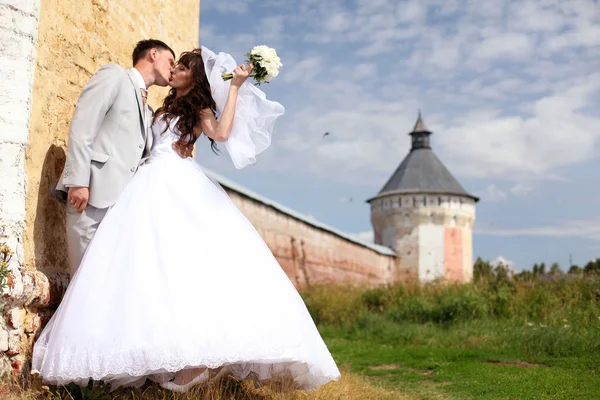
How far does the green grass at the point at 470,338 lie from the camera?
4980 mm

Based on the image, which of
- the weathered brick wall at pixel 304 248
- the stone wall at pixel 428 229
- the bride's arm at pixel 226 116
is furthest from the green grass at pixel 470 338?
the stone wall at pixel 428 229

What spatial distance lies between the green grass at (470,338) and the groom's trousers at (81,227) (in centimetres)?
285

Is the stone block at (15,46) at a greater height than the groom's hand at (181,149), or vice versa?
the stone block at (15,46)

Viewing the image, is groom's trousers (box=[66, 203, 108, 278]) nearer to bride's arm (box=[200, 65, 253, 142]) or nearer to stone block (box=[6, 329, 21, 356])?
stone block (box=[6, 329, 21, 356])

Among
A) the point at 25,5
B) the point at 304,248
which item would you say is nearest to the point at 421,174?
the point at 304,248

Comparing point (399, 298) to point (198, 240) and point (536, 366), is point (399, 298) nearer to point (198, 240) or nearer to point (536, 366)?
point (536, 366)

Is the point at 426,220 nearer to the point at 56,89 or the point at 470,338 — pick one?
the point at 470,338

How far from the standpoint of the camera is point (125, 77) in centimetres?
353

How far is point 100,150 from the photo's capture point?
11.0 ft

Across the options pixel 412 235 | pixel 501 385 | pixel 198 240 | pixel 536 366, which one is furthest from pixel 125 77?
pixel 412 235

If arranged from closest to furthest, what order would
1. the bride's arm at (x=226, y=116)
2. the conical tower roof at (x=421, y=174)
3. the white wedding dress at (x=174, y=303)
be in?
the white wedding dress at (x=174, y=303) → the bride's arm at (x=226, y=116) → the conical tower roof at (x=421, y=174)

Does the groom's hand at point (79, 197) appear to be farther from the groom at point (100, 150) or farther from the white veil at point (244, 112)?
the white veil at point (244, 112)

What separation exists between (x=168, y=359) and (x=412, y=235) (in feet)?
74.5

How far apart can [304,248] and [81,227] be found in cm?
1137
